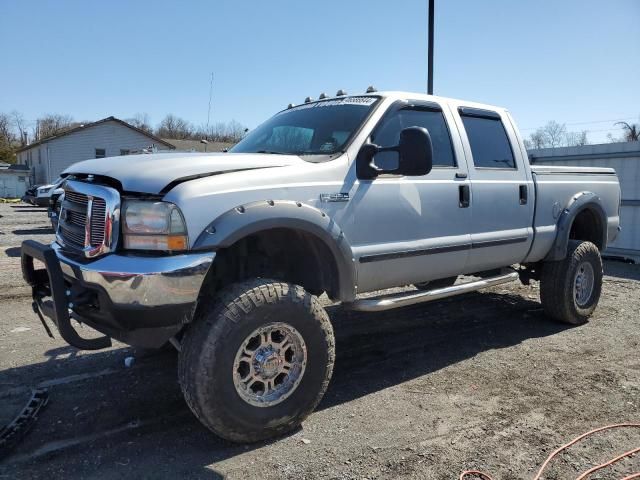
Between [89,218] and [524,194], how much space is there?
12.6 feet

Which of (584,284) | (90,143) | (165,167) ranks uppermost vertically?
(90,143)

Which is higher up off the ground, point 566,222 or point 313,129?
point 313,129

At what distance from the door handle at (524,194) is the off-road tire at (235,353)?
2.64 m

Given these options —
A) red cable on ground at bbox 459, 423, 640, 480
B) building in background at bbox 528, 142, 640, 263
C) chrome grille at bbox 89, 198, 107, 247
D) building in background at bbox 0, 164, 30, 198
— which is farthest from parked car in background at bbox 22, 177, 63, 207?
building in background at bbox 0, 164, 30, 198

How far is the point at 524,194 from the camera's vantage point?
4.93m

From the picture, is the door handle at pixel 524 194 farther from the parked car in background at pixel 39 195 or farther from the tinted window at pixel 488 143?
the parked car in background at pixel 39 195

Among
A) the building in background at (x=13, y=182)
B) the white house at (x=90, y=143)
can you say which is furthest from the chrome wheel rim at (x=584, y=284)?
the building in background at (x=13, y=182)

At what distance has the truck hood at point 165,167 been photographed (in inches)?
110

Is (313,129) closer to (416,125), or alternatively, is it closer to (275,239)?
(416,125)

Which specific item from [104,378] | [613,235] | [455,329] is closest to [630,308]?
[613,235]

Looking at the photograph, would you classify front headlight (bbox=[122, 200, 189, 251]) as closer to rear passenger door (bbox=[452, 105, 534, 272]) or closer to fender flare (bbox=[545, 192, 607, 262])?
rear passenger door (bbox=[452, 105, 534, 272])

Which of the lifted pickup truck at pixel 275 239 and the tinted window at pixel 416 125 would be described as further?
the tinted window at pixel 416 125

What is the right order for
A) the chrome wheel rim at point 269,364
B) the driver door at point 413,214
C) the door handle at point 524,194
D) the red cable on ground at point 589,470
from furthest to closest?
the door handle at point 524,194 < the driver door at point 413,214 < the chrome wheel rim at point 269,364 < the red cable on ground at point 589,470

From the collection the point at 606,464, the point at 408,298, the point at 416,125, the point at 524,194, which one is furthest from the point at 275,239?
the point at 524,194
